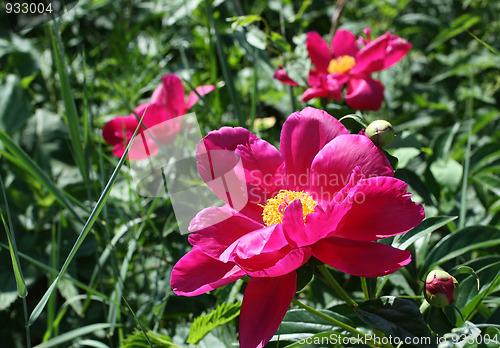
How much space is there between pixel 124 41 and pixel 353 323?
49.1 inches

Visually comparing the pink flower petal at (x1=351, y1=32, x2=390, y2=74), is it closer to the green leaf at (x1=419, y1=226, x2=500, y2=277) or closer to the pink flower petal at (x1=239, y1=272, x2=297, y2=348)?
the green leaf at (x1=419, y1=226, x2=500, y2=277)

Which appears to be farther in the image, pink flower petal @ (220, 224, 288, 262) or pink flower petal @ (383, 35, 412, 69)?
pink flower petal @ (383, 35, 412, 69)

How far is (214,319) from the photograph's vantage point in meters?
0.71

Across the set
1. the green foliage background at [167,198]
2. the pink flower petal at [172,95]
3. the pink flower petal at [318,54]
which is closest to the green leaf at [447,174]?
the green foliage background at [167,198]

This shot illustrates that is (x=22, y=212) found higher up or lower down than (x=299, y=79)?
lower down

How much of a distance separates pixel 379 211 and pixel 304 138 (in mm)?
144

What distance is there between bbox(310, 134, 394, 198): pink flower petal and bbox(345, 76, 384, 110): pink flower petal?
374 mm

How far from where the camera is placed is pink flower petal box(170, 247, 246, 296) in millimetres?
570

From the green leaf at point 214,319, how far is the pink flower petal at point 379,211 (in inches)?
8.5

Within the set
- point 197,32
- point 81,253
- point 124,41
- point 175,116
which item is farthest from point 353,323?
point 124,41

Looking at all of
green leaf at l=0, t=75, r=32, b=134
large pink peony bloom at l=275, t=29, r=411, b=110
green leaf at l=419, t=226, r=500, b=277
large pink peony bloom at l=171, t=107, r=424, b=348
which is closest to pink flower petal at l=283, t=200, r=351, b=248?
large pink peony bloom at l=171, t=107, r=424, b=348

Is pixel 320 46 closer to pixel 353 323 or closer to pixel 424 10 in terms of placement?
pixel 353 323

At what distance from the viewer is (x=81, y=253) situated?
117 centimetres

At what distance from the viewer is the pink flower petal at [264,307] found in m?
0.55
